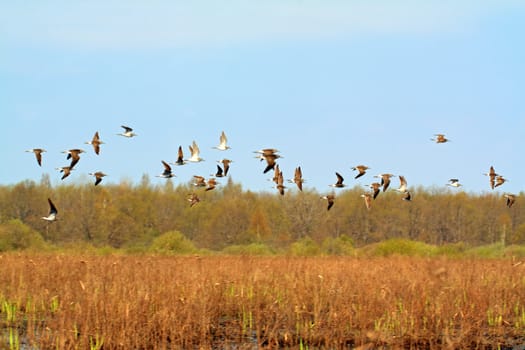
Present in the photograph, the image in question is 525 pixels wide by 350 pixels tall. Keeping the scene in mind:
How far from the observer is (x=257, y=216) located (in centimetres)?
5775

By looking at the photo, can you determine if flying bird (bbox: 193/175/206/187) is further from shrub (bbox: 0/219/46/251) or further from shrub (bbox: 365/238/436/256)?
shrub (bbox: 0/219/46/251)

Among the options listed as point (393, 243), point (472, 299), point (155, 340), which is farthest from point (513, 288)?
point (393, 243)

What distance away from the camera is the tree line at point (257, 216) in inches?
1885

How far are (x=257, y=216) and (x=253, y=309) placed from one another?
146ft

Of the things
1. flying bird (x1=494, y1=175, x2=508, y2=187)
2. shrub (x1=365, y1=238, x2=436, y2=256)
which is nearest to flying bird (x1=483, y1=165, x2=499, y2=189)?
flying bird (x1=494, y1=175, x2=508, y2=187)

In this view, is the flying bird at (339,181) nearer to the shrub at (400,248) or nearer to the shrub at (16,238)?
the shrub at (400,248)

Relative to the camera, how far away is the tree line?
1885 inches

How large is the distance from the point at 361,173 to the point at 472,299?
6706 mm

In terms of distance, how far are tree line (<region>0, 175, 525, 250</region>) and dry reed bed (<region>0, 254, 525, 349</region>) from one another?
30.6m

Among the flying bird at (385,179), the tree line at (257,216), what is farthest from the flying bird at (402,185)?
the tree line at (257,216)

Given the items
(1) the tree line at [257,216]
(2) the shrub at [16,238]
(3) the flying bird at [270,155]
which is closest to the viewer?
(3) the flying bird at [270,155]

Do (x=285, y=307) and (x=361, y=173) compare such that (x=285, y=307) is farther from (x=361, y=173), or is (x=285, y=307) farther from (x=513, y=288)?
(x=361, y=173)

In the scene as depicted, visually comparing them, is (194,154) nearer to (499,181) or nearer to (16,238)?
(499,181)

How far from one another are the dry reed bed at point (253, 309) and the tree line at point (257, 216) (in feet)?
100
